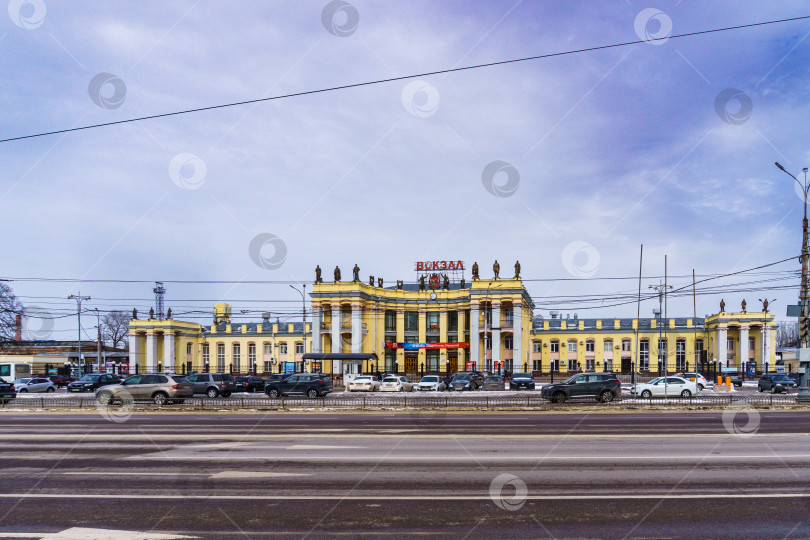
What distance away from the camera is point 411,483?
10.0 m

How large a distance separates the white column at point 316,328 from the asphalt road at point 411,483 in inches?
2412

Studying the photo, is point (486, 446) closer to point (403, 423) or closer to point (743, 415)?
point (403, 423)

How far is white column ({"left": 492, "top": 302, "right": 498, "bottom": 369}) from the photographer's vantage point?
248 ft

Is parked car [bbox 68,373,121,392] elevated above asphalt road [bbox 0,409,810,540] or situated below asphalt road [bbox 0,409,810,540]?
below

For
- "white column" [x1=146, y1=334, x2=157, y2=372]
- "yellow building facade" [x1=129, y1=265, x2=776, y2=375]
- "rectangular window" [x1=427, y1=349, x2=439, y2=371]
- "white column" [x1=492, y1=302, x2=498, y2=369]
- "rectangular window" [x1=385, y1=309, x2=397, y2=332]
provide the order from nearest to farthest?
"white column" [x1=492, y1=302, x2=498, y2=369], "yellow building facade" [x1=129, y1=265, x2=776, y2=375], "rectangular window" [x1=427, y1=349, x2=439, y2=371], "rectangular window" [x1=385, y1=309, x2=397, y2=332], "white column" [x1=146, y1=334, x2=157, y2=372]

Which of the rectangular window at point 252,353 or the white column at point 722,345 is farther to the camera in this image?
the rectangular window at point 252,353

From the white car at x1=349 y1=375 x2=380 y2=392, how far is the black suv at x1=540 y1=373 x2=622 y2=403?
54.6 feet

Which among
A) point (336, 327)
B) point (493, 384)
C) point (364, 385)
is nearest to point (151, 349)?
point (336, 327)

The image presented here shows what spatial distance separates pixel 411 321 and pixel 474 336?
11.5m

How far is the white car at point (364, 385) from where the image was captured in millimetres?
43844

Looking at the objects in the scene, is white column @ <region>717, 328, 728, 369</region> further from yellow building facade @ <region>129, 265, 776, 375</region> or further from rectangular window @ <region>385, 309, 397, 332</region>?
rectangular window @ <region>385, 309, 397, 332</region>

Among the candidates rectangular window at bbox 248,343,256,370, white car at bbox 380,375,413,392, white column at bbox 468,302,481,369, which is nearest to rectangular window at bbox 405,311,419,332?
white column at bbox 468,302,481,369

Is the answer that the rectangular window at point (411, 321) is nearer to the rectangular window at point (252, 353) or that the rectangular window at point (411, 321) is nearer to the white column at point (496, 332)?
the white column at point (496, 332)

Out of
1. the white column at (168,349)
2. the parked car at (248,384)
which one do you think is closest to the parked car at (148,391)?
the parked car at (248,384)
